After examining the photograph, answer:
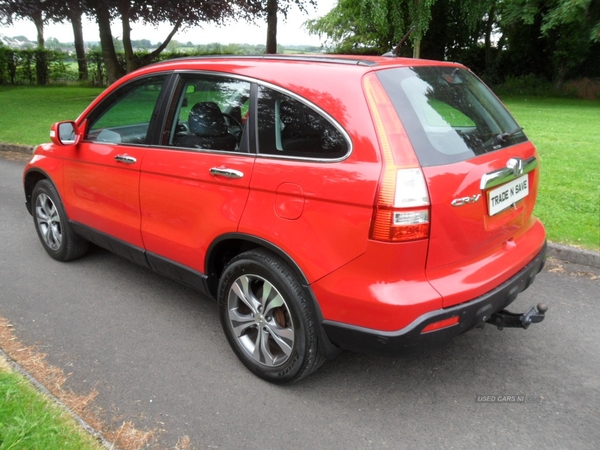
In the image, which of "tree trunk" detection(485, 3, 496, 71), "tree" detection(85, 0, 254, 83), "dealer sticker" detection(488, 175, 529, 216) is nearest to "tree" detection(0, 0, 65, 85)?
"tree" detection(85, 0, 254, 83)

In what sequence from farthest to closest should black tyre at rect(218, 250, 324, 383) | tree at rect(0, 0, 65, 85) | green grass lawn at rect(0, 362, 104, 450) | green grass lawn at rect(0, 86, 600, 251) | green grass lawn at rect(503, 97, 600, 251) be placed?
tree at rect(0, 0, 65, 85)
green grass lawn at rect(0, 86, 600, 251)
green grass lawn at rect(503, 97, 600, 251)
black tyre at rect(218, 250, 324, 383)
green grass lawn at rect(0, 362, 104, 450)

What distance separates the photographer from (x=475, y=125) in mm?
3064

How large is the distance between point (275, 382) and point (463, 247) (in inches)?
52.2

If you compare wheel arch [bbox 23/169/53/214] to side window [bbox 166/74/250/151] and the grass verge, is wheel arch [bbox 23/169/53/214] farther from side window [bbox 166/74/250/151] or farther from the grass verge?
the grass verge

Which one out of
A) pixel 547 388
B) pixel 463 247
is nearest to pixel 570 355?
pixel 547 388

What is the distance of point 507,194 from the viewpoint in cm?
296

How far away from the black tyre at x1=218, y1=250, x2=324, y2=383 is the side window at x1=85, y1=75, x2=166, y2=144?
1.35 m

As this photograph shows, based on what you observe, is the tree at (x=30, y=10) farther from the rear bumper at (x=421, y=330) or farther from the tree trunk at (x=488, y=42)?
the tree trunk at (x=488, y=42)

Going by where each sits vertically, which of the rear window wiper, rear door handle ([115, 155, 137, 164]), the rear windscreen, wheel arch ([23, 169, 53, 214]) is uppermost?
the rear windscreen

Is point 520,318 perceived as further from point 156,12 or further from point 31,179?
point 156,12

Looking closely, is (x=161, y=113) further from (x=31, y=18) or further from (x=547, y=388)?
(x=31, y=18)

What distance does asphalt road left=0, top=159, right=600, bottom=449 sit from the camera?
274 centimetres

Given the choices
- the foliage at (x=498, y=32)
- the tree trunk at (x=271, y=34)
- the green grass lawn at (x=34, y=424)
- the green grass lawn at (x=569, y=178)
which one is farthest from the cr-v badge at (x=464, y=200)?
the tree trunk at (x=271, y=34)

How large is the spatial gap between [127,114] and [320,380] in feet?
7.86
